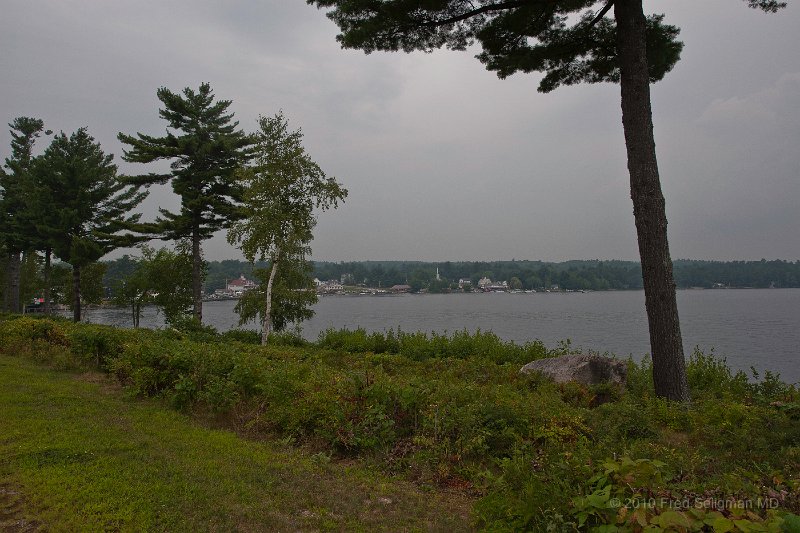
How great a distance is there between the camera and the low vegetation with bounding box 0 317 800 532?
2520 mm

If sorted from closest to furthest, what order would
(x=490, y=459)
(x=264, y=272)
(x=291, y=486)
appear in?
(x=291, y=486), (x=490, y=459), (x=264, y=272)

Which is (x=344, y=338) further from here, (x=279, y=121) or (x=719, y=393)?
(x=719, y=393)

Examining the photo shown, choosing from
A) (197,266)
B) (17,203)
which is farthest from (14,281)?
(197,266)

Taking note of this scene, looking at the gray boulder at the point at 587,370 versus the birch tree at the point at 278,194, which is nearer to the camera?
the gray boulder at the point at 587,370

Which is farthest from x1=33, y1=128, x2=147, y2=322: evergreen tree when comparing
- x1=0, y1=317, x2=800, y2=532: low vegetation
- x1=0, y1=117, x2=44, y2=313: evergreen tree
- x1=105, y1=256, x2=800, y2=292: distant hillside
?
x1=105, y1=256, x2=800, y2=292: distant hillside

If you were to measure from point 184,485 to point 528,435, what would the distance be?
3069mm

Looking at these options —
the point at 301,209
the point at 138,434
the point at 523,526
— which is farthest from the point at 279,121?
the point at 523,526

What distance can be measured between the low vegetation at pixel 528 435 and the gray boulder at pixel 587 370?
34cm

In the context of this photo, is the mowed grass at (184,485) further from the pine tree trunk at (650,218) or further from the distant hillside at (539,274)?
the distant hillside at (539,274)

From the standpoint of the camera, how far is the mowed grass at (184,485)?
3.32m

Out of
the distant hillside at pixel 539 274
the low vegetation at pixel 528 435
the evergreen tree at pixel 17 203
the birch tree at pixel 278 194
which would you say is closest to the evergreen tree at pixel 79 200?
the evergreen tree at pixel 17 203

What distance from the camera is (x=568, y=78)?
945 centimetres

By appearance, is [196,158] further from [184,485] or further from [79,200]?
[184,485]

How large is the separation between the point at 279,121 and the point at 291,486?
45.3 ft
